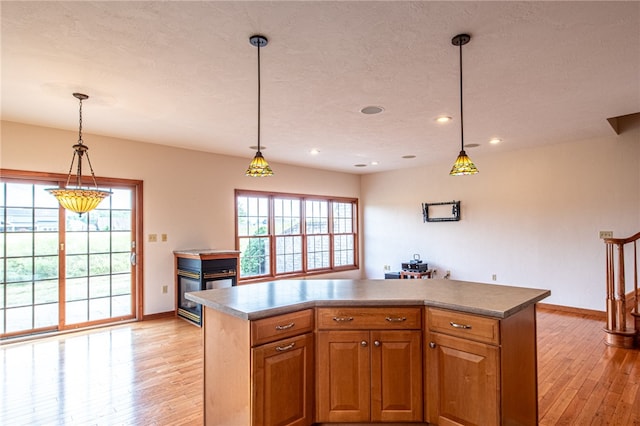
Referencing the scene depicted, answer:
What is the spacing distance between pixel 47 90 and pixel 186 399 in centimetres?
293

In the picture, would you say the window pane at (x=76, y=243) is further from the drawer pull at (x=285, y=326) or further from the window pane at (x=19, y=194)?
the drawer pull at (x=285, y=326)

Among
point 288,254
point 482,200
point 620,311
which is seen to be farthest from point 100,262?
point 620,311

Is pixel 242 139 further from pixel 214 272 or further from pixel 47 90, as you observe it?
pixel 47 90

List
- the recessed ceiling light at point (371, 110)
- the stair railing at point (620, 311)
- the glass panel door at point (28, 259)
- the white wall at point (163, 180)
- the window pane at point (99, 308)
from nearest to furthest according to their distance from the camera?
the recessed ceiling light at point (371, 110)
the stair railing at point (620, 311)
the glass panel door at point (28, 259)
the white wall at point (163, 180)
the window pane at point (99, 308)

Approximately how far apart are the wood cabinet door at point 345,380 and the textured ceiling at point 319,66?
6.35 ft

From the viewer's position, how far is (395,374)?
2215 mm

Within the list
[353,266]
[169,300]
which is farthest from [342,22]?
[353,266]

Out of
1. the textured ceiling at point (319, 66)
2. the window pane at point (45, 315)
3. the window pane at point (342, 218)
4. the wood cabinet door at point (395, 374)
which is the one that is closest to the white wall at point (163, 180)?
the textured ceiling at point (319, 66)

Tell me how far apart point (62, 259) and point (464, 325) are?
4.80m

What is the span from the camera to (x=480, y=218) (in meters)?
6.44

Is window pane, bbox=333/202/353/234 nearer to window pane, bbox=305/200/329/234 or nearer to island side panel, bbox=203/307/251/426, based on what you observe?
window pane, bbox=305/200/329/234

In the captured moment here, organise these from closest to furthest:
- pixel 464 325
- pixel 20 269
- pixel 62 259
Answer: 1. pixel 464 325
2. pixel 20 269
3. pixel 62 259

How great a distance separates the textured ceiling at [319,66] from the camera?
2055 mm

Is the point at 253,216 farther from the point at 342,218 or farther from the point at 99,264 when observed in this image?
the point at 99,264
